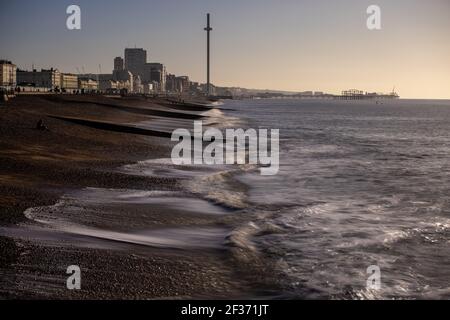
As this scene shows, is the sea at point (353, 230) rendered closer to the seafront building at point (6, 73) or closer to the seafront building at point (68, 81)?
the seafront building at point (6, 73)

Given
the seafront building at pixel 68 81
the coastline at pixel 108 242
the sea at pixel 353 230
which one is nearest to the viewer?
the coastline at pixel 108 242

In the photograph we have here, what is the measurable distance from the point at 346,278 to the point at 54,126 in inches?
941

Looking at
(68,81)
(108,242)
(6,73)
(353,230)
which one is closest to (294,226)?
(353,230)

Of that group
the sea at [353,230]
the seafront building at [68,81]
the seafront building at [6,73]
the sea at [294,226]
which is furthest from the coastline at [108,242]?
the seafront building at [68,81]

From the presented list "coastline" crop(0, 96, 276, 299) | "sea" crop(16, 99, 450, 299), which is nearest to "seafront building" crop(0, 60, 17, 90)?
"coastline" crop(0, 96, 276, 299)

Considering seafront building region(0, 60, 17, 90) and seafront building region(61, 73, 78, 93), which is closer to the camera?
seafront building region(0, 60, 17, 90)

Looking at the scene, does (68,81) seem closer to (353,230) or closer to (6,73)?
(6,73)

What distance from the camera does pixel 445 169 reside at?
27.3 m

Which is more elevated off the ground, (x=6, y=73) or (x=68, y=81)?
(x=68, y=81)

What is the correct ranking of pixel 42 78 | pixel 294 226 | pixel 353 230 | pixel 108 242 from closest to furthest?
pixel 108 242
pixel 353 230
pixel 294 226
pixel 42 78

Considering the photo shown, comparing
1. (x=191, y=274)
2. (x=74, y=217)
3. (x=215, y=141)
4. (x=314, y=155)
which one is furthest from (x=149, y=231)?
(x=215, y=141)

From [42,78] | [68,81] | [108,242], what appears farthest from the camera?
[68,81]

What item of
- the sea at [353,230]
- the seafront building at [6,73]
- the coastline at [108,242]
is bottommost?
the sea at [353,230]

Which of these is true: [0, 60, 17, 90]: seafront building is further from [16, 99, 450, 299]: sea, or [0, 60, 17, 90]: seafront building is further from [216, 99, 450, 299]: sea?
[16, 99, 450, 299]: sea
